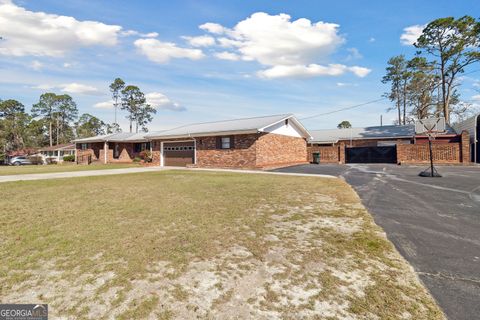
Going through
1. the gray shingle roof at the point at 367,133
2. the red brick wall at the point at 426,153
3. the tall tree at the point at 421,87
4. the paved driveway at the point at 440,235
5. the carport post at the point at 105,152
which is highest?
the tall tree at the point at 421,87

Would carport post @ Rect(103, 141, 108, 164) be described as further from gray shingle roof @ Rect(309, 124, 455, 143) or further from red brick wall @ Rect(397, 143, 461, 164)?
red brick wall @ Rect(397, 143, 461, 164)

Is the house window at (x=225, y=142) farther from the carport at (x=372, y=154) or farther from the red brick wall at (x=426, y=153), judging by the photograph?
the red brick wall at (x=426, y=153)

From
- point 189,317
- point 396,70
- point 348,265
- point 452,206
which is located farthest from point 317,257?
point 396,70

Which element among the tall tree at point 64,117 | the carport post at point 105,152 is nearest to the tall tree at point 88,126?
the tall tree at point 64,117

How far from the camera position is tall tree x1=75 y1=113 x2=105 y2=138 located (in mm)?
69925

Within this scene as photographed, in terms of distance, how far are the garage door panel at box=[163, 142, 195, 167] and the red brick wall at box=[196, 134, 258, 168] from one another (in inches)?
48.3

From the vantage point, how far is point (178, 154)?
75.9 ft

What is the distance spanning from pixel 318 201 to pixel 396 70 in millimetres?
38029

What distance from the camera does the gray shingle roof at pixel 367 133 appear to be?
2680 cm

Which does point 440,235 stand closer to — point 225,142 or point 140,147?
point 225,142

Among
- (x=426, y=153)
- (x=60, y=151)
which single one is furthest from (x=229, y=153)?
(x=60, y=151)

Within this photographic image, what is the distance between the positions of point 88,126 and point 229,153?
70.2 meters

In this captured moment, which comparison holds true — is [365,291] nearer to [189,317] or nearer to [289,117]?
[189,317]

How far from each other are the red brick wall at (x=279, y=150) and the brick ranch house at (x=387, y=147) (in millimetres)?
1705
